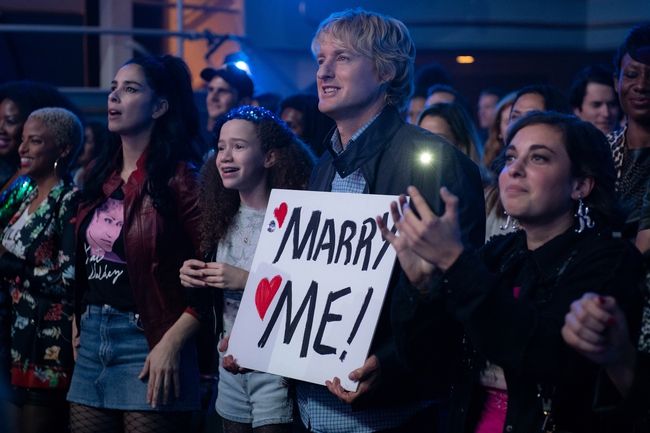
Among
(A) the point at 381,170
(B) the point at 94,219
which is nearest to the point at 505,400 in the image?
(A) the point at 381,170

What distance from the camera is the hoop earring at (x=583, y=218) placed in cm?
199

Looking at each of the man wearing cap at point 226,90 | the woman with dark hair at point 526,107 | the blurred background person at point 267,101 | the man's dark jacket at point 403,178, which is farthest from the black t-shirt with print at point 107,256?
the blurred background person at point 267,101

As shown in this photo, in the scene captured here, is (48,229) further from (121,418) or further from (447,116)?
(447,116)

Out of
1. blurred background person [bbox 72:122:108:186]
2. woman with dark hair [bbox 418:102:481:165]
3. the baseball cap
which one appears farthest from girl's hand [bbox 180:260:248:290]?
blurred background person [bbox 72:122:108:186]

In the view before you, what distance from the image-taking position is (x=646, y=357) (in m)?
1.73

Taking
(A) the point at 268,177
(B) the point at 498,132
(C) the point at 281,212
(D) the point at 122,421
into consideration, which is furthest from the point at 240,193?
(B) the point at 498,132

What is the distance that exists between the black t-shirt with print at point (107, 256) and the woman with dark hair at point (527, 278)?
153 centimetres

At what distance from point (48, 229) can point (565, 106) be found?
9.16 feet

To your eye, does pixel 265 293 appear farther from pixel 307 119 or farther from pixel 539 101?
pixel 307 119

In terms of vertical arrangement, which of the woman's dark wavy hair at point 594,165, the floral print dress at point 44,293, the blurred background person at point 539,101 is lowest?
the floral print dress at point 44,293

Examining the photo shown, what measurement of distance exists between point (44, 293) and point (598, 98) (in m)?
3.22

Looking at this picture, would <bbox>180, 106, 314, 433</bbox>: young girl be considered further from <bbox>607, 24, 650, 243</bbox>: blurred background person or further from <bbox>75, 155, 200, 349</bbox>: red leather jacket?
<bbox>607, 24, 650, 243</bbox>: blurred background person

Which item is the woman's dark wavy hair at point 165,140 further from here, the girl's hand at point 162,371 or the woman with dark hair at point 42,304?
the girl's hand at point 162,371

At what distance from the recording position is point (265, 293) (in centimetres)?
235
